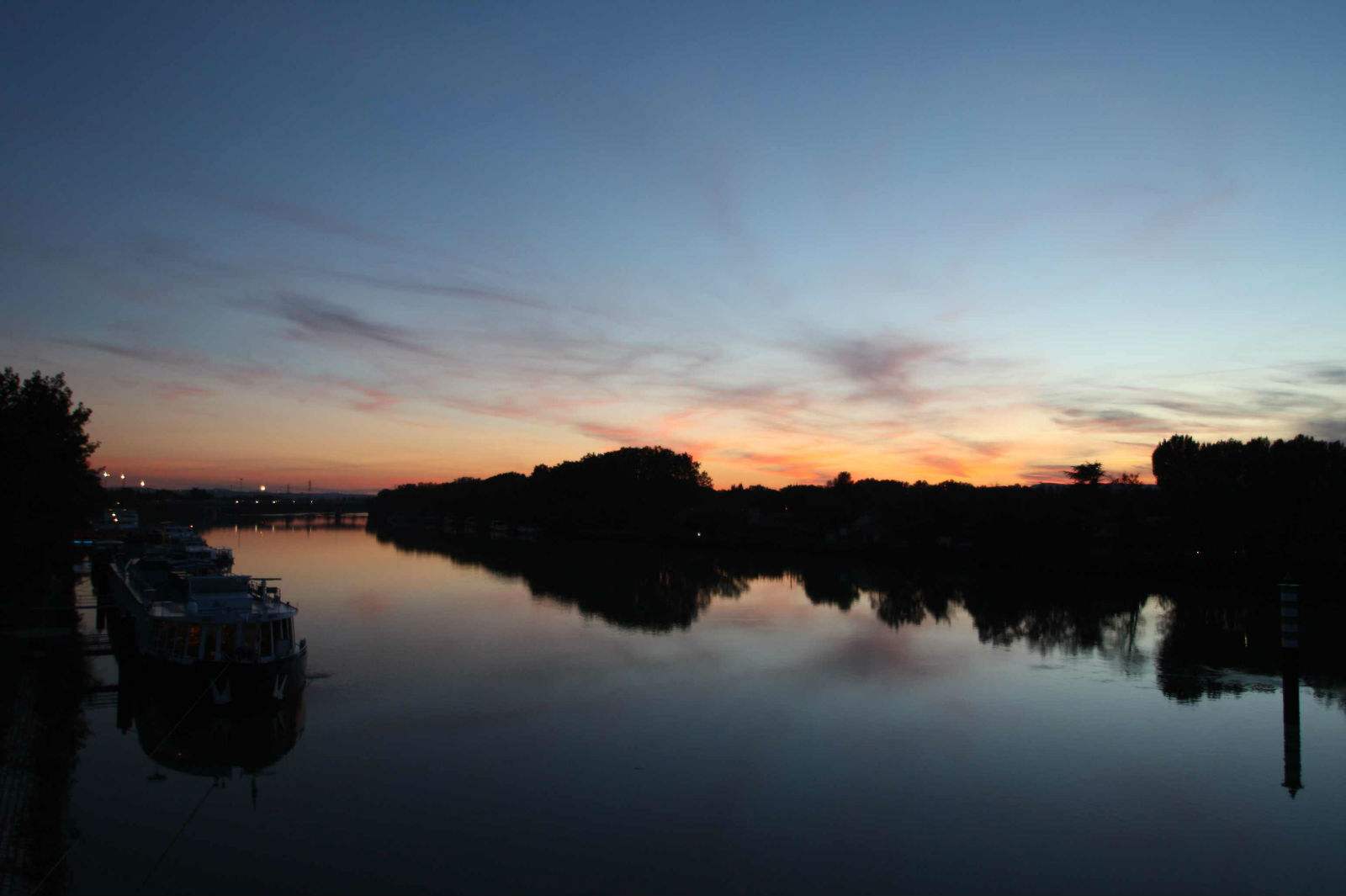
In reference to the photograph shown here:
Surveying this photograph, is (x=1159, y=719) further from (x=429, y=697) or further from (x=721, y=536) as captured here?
(x=721, y=536)

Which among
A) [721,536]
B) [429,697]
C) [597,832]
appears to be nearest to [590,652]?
[429,697]

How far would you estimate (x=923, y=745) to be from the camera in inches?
888

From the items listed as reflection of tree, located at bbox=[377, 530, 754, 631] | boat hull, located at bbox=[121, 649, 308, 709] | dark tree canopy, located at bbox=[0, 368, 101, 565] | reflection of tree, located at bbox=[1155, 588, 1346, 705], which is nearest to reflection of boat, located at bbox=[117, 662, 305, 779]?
boat hull, located at bbox=[121, 649, 308, 709]

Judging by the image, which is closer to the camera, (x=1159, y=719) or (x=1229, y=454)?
(x=1159, y=719)

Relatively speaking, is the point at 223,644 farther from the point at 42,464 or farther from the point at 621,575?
the point at 621,575

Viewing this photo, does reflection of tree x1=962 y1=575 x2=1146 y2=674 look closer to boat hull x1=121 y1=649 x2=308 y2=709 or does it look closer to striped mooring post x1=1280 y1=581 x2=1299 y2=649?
striped mooring post x1=1280 y1=581 x2=1299 y2=649

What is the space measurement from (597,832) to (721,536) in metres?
83.0

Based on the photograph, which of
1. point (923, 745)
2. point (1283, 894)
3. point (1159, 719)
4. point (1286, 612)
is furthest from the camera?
point (1159, 719)

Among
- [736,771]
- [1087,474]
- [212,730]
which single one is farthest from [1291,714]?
[1087,474]

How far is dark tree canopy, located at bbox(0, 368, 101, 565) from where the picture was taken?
114 ft

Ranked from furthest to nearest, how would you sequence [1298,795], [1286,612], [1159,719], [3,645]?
1. [3,645]
2. [1159,719]
3. [1286,612]
4. [1298,795]

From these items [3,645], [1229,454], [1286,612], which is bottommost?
[3,645]

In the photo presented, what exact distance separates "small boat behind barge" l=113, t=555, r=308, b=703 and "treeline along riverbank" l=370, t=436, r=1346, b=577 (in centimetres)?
3572

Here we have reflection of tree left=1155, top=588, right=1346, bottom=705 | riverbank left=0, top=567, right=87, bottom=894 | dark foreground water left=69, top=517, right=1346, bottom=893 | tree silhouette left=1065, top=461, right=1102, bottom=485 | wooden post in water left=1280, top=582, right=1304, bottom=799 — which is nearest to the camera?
riverbank left=0, top=567, right=87, bottom=894
